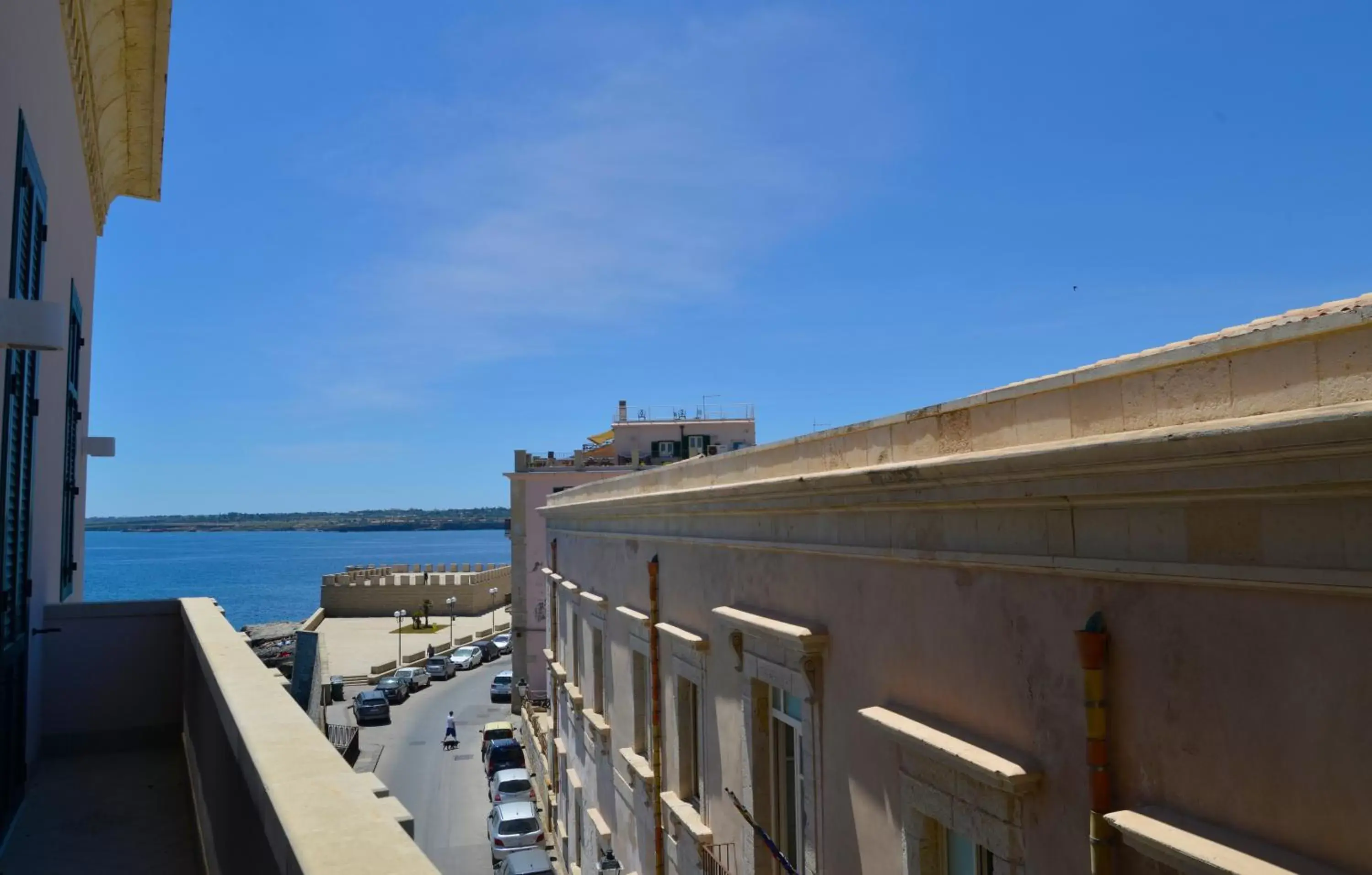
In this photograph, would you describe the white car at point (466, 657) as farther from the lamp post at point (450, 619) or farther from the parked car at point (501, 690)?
the parked car at point (501, 690)

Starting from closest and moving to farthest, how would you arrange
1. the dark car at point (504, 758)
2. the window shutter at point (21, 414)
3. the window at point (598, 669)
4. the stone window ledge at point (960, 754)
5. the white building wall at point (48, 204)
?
the stone window ledge at point (960, 754) < the white building wall at point (48, 204) < the window shutter at point (21, 414) < the window at point (598, 669) < the dark car at point (504, 758)

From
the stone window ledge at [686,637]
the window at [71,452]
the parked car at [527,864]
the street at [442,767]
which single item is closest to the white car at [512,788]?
the street at [442,767]

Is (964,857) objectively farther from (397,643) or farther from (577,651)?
(397,643)

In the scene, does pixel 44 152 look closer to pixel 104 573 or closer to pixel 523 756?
pixel 523 756

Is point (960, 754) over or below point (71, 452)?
below

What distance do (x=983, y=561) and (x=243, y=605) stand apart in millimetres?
117964

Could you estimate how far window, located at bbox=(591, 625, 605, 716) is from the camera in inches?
622

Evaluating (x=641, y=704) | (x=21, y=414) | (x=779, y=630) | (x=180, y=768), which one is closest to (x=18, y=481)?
(x=21, y=414)

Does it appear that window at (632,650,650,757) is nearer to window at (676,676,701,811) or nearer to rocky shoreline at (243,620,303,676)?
window at (676,676,701,811)

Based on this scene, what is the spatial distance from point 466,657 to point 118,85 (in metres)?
44.1

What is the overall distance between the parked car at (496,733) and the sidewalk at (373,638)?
54.9 feet

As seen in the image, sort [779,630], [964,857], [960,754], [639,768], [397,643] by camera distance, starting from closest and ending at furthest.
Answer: [960,754] → [964,857] → [779,630] → [639,768] → [397,643]

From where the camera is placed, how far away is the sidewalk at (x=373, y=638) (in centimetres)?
5184

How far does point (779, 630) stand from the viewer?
8055 millimetres
